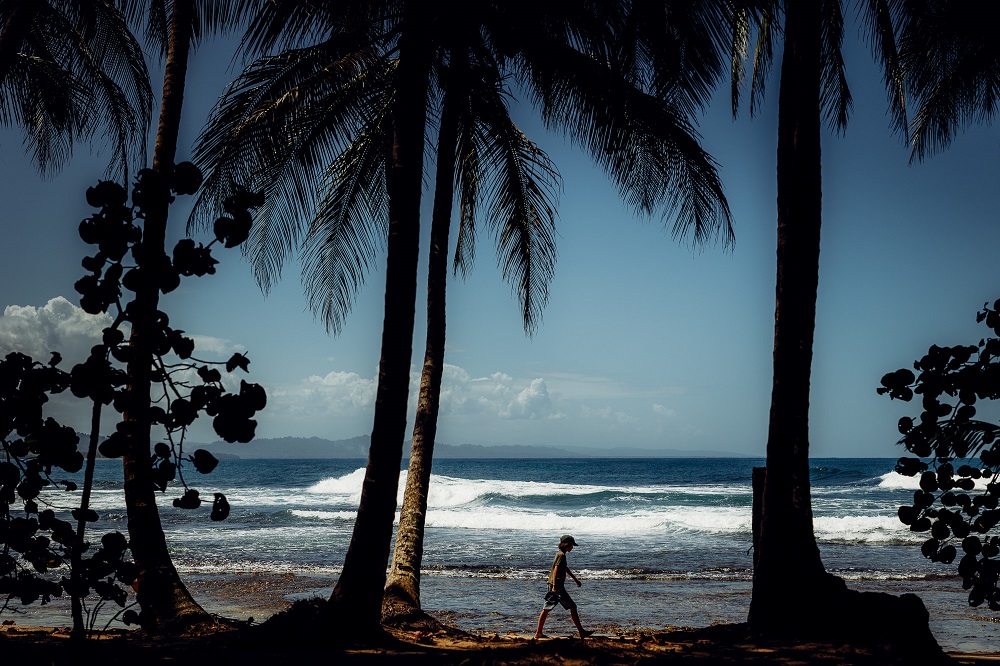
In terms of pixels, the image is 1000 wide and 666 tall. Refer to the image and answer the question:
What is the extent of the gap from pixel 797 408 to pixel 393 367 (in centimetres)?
325

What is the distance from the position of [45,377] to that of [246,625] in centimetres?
400

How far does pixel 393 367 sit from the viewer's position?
6.66 metres

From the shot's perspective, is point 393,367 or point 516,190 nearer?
point 393,367

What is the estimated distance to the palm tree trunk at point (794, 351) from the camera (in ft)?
21.1

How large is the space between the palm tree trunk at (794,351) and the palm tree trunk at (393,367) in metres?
2.98

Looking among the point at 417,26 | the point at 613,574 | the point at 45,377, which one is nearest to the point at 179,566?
the point at 613,574

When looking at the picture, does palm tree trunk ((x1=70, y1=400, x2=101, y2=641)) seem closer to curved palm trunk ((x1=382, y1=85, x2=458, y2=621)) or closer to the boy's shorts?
curved palm trunk ((x1=382, y1=85, x2=458, y2=621))

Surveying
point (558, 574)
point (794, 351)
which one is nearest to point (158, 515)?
point (558, 574)

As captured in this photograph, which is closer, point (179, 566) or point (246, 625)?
point (246, 625)

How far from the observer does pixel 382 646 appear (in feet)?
20.7

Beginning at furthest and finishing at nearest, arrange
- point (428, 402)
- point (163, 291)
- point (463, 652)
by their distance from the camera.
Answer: point (428, 402) → point (463, 652) → point (163, 291)

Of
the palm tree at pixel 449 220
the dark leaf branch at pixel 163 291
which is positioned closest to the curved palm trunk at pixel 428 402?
the palm tree at pixel 449 220

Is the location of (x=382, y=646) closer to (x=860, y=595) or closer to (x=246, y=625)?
(x=246, y=625)

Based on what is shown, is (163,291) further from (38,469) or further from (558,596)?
(558,596)
